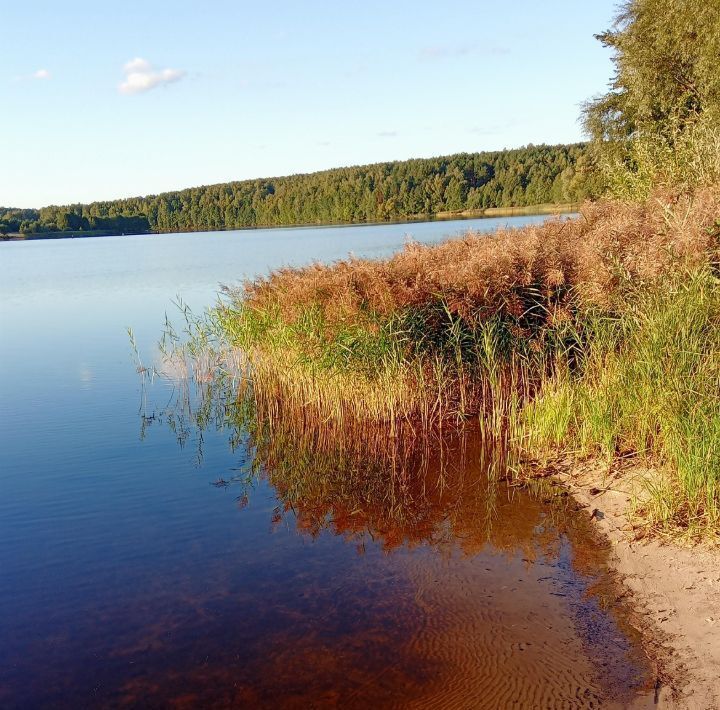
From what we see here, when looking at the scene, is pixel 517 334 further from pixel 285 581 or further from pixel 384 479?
pixel 285 581

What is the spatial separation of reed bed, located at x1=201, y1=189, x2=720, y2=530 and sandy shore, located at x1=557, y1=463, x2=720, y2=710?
108 cm

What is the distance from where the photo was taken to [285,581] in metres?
5.98

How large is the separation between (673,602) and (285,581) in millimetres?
3127

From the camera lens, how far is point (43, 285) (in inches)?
1325

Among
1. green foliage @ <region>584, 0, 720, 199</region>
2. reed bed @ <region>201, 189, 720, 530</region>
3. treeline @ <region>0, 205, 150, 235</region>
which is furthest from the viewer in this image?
treeline @ <region>0, 205, 150, 235</region>

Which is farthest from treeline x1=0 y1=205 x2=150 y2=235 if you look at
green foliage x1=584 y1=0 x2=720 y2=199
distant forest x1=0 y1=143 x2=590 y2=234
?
green foliage x1=584 y1=0 x2=720 y2=199

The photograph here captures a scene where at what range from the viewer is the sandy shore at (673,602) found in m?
4.12

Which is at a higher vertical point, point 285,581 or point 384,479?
point 384,479

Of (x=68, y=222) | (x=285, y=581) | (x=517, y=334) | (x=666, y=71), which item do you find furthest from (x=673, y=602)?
(x=68, y=222)

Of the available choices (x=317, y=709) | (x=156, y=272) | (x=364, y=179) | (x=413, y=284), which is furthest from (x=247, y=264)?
(x=364, y=179)

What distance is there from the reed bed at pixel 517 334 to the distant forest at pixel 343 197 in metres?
82.8

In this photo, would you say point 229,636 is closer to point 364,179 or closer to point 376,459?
point 376,459

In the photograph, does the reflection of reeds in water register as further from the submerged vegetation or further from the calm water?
the submerged vegetation

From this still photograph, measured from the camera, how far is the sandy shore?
13.5 feet
